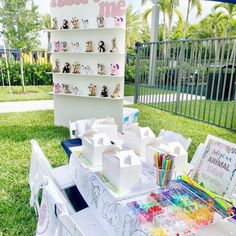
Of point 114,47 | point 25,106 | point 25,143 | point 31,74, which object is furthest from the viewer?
point 31,74

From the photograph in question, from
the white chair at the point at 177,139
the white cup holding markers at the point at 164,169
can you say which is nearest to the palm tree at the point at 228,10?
the white chair at the point at 177,139

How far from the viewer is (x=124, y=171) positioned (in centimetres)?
112

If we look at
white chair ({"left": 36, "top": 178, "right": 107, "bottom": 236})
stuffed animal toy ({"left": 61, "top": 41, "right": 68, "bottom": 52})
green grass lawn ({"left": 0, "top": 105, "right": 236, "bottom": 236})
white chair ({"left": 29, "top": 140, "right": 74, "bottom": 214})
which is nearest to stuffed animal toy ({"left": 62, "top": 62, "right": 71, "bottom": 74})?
stuffed animal toy ({"left": 61, "top": 41, "right": 68, "bottom": 52})

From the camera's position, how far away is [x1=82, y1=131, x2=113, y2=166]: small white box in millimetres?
1386

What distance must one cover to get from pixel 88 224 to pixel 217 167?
2.39 ft

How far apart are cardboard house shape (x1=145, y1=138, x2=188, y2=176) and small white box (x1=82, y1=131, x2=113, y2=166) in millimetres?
229

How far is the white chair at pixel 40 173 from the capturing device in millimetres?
1487

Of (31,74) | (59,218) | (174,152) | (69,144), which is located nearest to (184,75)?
(69,144)

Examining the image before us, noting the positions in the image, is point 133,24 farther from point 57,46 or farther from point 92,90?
point 92,90

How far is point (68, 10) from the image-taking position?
3.95 m

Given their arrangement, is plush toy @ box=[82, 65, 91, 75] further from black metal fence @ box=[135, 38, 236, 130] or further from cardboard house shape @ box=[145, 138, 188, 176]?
cardboard house shape @ box=[145, 138, 188, 176]

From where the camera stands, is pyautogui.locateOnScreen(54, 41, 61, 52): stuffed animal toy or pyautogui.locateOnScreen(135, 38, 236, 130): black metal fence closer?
pyautogui.locateOnScreen(54, 41, 61, 52): stuffed animal toy

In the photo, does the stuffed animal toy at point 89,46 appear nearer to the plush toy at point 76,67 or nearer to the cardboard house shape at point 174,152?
the plush toy at point 76,67

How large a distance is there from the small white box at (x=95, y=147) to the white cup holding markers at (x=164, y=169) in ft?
1.01
